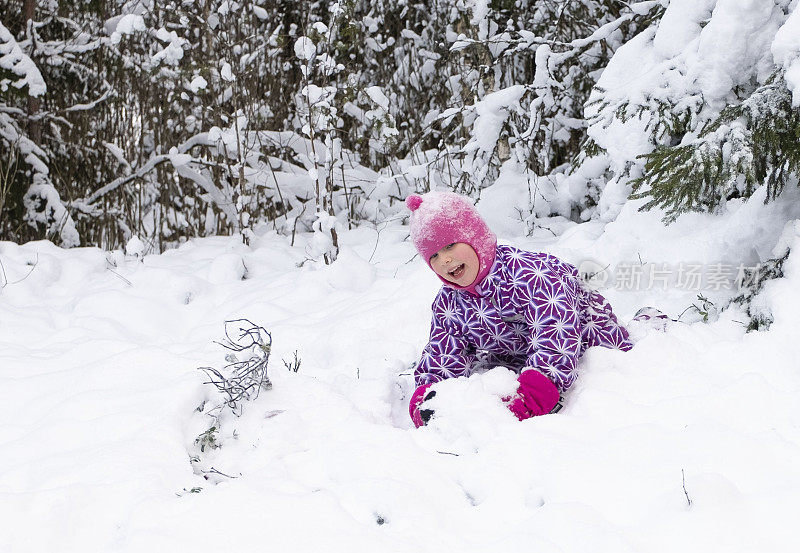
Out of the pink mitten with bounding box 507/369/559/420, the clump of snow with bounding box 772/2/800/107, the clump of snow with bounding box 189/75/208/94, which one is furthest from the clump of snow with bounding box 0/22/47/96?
the clump of snow with bounding box 772/2/800/107

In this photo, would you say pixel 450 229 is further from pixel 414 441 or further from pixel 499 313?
pixel 414 441

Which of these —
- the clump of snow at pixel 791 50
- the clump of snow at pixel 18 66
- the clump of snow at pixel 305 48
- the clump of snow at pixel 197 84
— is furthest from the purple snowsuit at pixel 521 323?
the clump of snow at pixel 18 66

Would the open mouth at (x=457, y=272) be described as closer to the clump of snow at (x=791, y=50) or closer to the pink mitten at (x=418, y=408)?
the pink mitten at (x=418, y=408)

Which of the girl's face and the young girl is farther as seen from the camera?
the girl's face

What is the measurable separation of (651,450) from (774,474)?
29 cm

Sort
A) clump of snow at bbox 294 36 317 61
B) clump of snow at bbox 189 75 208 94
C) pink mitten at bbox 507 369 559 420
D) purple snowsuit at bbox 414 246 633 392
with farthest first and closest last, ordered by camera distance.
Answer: clump of snow at bbox 189 75 208 94
clump of snow at bbox 294 36 317 61
purple snowsuit at bbox 414 246 633 392
pink mitten at bbox 507 369 559 420

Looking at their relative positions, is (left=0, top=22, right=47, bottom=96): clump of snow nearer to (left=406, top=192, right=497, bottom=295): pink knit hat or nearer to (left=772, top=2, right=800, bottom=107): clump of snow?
(left=406, top=192, right=497, bottom=295): pink knit hat

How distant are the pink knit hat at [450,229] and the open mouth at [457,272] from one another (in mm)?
40

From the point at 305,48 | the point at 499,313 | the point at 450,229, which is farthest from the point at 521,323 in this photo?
the point at 305,48

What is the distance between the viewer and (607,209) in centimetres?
405

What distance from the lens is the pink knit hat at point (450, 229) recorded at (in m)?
2.42

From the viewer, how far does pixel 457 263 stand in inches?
95.3

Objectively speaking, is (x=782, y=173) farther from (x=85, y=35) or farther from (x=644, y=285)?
(x=85, y=35)

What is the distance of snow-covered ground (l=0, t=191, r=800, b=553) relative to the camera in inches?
61.7
